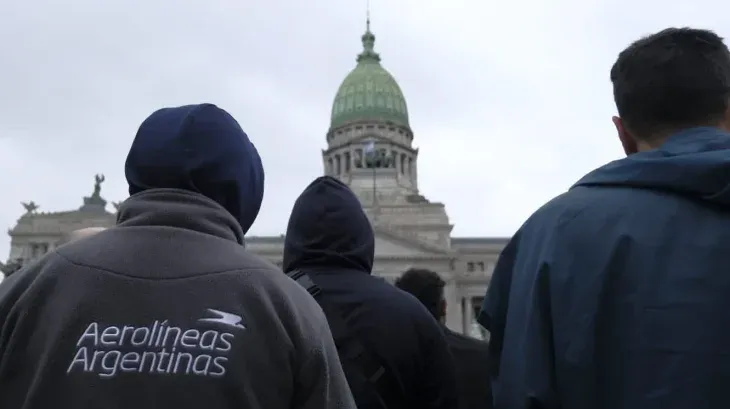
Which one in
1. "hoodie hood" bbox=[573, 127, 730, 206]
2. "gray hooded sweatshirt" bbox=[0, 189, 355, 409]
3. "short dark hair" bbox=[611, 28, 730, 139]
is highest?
"short dark hair" bbox=[611, 28, 730, 139]

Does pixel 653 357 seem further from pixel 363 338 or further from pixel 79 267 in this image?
pixel 363 338

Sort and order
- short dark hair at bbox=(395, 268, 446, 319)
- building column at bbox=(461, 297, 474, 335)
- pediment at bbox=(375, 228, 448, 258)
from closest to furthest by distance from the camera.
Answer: short dark hair at bbox=(395, 268, 446, 319) → pediment at bbox=(375, 228, 448, 258) → building column at bbox=(461, 297, 474, 335)

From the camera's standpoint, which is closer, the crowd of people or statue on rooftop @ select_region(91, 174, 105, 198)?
the crowd of people

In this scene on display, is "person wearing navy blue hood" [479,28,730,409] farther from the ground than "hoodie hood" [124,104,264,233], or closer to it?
closer to it

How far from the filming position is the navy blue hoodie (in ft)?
7.31

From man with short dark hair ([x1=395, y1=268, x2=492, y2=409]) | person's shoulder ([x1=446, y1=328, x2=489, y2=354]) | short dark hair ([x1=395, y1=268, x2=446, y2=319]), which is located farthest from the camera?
short dark hair ([x1=395, y1=268, x2=446, y2=319])

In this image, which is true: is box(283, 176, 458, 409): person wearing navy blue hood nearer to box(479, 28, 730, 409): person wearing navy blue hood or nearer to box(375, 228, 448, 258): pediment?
box(479, 28, 730, 409): person wearing navy blue hood

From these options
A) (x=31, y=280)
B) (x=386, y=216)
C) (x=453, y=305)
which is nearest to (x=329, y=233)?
(x=31, y=280)

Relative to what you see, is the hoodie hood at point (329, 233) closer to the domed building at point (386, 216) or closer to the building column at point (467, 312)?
the domed building at point (386, 216)

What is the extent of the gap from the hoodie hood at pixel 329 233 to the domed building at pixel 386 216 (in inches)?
1451

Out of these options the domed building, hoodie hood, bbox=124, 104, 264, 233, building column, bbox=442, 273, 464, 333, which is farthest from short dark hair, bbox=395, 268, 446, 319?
building column, bbox=442, 273, 464, 333

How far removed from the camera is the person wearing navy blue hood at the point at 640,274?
2.24 m

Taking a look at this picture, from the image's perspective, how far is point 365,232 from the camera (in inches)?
179

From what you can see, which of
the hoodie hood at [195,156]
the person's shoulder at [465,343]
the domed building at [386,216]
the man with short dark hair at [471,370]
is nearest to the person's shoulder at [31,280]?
the hoodie hood at [195,156]
